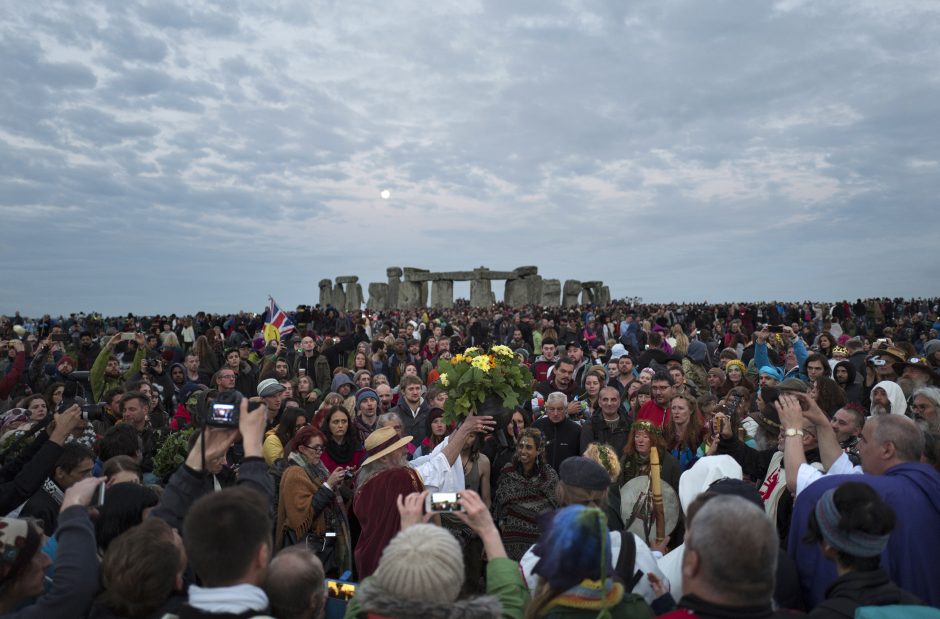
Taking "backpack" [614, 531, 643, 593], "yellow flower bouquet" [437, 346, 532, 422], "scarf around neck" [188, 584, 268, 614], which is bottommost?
"backpack" [614, 531, 643, 593]

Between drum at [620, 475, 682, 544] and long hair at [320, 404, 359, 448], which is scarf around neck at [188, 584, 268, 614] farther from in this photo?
long hair at [320, 404, 359, 448]

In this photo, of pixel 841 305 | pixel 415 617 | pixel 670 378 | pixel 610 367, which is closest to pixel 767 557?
pixel 415 617

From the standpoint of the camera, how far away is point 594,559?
2.25 meters

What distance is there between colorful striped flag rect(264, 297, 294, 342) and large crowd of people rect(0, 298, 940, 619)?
6.72 metres

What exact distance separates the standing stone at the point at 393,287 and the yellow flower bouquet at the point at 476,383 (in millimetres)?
34704

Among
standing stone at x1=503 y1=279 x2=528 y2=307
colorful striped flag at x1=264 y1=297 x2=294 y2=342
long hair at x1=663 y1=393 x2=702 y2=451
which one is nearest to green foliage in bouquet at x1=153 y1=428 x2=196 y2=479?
long hair at x1=663 y1=393 x2=702 y2=451

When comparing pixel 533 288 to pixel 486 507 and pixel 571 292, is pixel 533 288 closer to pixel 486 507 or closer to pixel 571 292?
pixel 571 292

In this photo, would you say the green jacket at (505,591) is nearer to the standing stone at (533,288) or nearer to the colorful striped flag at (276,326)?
the colorful striped flag at (276,326)

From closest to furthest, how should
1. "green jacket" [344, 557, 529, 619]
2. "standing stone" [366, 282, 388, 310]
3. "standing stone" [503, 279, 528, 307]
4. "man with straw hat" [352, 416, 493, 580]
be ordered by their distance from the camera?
1. "green jacket" [344, 557, 529, 619]
2. "man with straw hat" [352, 416, 493, 580]
3. "standing stone" [503, 279, 528, 307]
4. "standing stone" [366, 282, 388, 310]

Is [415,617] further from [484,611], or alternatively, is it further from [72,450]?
[72,450]

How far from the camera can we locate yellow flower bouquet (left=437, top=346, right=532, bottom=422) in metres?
4.93

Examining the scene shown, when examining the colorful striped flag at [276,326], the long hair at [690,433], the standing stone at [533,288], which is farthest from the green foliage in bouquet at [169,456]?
the standing stone at [533,288]

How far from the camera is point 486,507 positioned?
272 centimetres

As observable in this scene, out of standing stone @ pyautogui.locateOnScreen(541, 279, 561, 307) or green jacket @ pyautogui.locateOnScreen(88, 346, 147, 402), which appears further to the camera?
standing stone @ pyautogui.locateOnScreen(541, 279, 561, 307)
